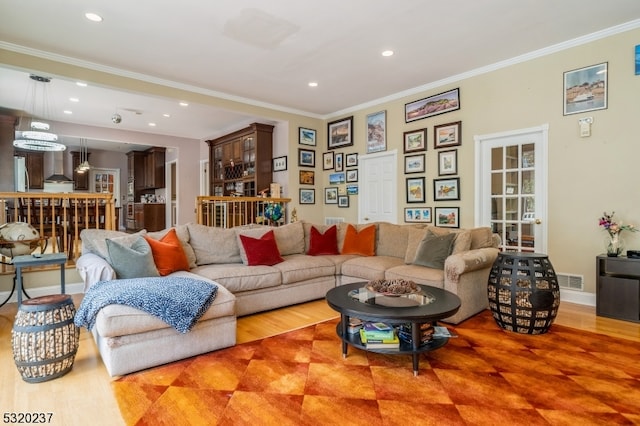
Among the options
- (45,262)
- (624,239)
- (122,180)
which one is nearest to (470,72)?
(624,239)

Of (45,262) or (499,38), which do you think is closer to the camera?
(45,262)

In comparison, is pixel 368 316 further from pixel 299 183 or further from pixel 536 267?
pixel 299 183

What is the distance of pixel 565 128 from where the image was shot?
12.8 feet

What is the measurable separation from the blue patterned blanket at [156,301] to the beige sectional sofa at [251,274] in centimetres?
6

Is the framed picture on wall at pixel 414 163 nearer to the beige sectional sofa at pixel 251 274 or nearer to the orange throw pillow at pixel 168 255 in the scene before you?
the beige sectional sofa at pixel 251 274

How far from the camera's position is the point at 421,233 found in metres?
4.10

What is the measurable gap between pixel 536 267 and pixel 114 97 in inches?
254

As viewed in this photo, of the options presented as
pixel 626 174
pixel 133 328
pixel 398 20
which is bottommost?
pixel 133 328

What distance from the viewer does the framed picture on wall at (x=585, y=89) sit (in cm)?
366

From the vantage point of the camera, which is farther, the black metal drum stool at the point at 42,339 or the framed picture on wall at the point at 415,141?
the framed picture on wall at the point at 415,141

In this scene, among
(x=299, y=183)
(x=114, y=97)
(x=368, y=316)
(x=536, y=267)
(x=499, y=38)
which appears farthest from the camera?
(x=299, y=183)

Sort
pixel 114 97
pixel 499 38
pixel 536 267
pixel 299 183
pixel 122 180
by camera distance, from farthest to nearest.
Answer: pixel 122 180
pixel 299 183
pixel 114 97
pixel 499 38
pixel 536 267

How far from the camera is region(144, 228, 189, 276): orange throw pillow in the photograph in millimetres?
3218

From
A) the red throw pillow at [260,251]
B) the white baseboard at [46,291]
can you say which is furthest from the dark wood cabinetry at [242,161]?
the white baseboard at [46,291]
